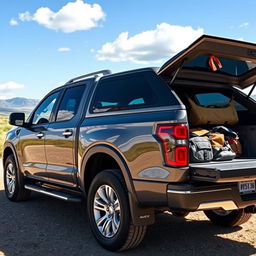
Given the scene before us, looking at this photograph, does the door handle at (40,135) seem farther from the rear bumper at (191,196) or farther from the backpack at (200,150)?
the backpack at (200,150)

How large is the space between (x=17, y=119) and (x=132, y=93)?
2.68 metres

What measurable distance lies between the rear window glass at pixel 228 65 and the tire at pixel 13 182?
378 centimetres

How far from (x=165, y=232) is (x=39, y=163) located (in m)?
2.19

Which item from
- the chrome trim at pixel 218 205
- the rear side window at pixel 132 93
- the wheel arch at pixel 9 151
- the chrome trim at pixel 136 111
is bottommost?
the chrome trim at pixel 218 205

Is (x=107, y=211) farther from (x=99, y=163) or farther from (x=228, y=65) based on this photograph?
(x=228, y=65)

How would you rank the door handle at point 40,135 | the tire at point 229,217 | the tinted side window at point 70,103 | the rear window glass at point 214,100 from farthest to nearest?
the door handle at point 40,135, the tinted side window at point 70,103, the tire at point 229,217, the rear window glass at point 214,100

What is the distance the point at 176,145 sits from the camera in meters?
3.50

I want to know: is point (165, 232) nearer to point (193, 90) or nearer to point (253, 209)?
point (253, 209)

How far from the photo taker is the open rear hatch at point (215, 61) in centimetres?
377

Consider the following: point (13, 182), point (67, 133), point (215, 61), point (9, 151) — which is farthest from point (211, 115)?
point (9, 151)

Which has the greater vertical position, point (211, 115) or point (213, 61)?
point (213, 61)

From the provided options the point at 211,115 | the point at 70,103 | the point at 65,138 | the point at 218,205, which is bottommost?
the point at 218,205

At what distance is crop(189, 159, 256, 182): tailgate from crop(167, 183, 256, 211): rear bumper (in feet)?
0.38

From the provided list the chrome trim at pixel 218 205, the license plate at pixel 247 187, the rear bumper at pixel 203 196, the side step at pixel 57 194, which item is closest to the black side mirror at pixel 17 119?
the side step at pixel 57 194
